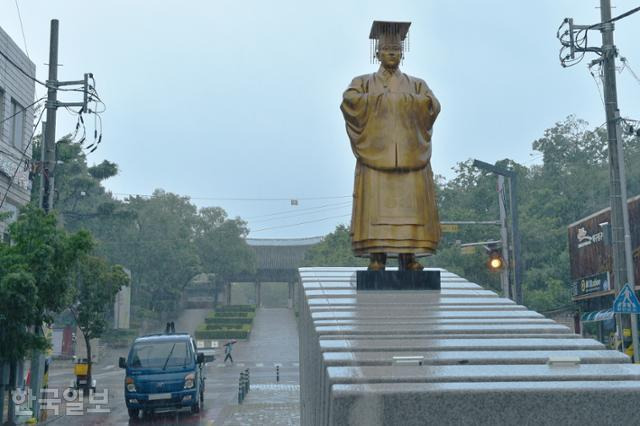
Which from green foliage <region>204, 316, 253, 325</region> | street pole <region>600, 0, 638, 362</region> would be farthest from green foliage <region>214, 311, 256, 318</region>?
street pole <region>600, 0, 638, 362</region>

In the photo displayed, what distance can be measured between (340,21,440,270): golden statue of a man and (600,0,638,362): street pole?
19.5ft

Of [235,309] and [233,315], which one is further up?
[235,309]

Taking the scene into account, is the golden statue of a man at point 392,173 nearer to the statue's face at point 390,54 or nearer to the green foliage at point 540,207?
the statue's face at point 390,54

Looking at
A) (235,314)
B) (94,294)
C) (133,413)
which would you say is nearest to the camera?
(133,413)

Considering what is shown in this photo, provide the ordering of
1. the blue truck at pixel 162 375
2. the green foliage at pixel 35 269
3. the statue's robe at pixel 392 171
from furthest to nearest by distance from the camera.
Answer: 1. the blue truck at pixel 162 375
2. the green foliage at pixel 35 269
3. the statue's robe at pixel 392 171

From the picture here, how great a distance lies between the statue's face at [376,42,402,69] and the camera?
7.92 meters

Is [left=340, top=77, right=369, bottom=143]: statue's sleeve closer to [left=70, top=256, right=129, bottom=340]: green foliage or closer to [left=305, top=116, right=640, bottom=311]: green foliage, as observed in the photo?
[left=70, top=256, right=129, bottom=340]: green foliage

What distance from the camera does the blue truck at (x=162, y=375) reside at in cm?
1489

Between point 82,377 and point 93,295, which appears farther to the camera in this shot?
point 82,377

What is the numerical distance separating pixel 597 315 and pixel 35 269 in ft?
52.6

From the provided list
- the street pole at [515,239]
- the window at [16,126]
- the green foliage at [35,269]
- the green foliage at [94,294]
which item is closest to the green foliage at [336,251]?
the green foliage at [94,294]

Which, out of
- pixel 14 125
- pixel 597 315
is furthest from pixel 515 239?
pixel 14 125

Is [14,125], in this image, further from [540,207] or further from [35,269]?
[540,207]

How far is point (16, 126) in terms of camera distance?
2039 cm
